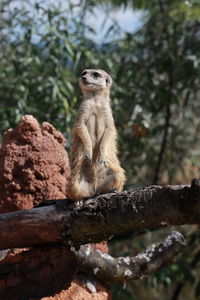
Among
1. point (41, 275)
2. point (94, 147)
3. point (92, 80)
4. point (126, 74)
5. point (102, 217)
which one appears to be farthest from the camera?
point (126, 74)

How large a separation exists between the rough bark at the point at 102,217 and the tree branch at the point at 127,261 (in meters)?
0.51

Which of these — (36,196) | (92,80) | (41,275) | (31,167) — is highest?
(92,80)

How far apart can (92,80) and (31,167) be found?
32.7 inches

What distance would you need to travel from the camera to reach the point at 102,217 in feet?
11.7

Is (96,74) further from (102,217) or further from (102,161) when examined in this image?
(102,217)

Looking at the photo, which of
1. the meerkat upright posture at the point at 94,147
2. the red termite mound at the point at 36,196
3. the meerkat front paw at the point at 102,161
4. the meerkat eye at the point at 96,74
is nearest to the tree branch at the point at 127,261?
the red termite mound at the point at 36,196

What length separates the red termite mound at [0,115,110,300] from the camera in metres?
3.94

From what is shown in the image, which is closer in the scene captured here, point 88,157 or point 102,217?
point 102,217

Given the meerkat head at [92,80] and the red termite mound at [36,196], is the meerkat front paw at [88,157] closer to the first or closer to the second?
the red termite mound at [36,196]

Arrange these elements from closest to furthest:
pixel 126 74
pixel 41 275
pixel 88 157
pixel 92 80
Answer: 1. pixel 41 275
2. pixel 88 157
3. pixel 92 80
4. pixel 126 74

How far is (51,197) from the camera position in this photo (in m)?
4.41

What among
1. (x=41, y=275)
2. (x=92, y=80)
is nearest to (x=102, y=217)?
(x=41, y=275)

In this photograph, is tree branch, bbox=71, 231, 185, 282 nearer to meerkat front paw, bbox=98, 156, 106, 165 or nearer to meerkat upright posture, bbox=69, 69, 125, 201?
meerkat upright posture, bbox=69, 69, 125, 201

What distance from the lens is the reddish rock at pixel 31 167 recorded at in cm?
434
